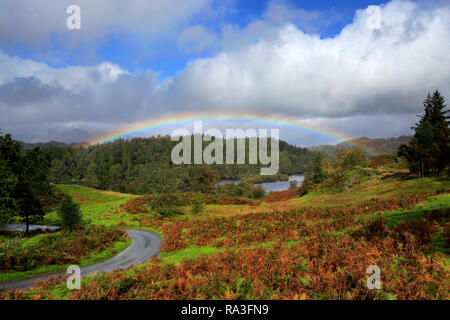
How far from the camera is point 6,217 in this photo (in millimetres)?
32375

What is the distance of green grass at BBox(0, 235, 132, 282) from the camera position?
23.5 metres

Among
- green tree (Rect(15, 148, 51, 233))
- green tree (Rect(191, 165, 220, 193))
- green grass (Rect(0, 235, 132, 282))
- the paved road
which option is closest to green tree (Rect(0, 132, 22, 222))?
green tree (Rect(15, 148, 51, 233))

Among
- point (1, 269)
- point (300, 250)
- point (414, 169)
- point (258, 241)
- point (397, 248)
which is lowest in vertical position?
point (1, 269)

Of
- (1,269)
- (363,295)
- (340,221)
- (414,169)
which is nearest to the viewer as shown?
(363,295)

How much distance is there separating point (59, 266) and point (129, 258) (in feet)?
24.8

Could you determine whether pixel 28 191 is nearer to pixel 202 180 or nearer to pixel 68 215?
pixel 68 215

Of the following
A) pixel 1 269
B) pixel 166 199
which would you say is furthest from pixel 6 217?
pixel 166 199

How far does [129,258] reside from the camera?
31.0 m

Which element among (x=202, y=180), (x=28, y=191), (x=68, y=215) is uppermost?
(x=28, y=191)

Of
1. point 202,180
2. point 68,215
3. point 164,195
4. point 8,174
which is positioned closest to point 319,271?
point 8,174

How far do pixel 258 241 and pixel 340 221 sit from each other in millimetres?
7854

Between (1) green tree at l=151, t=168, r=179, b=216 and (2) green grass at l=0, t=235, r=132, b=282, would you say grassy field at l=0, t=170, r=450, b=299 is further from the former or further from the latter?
(1) green tree at l=151, t=168, r=179, b=216
